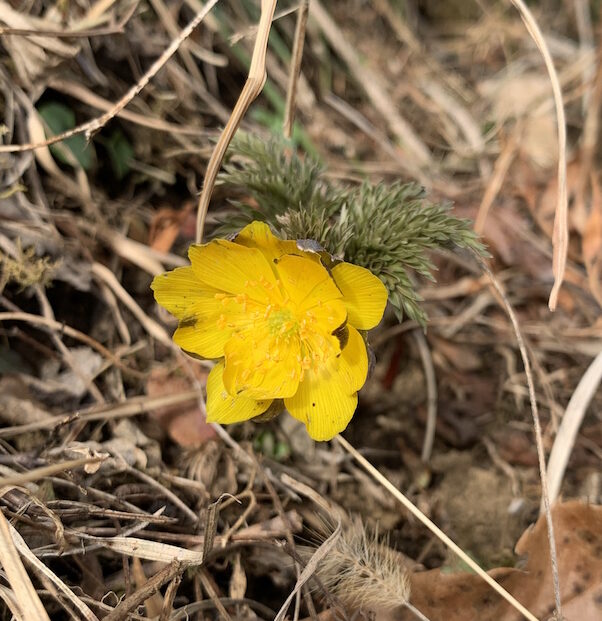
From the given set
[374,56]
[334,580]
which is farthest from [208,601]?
[374,56]

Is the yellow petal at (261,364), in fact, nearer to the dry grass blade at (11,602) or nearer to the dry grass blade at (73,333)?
the dry grass blade at (73,333)

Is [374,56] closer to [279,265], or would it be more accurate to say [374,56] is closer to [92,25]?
[92,25]

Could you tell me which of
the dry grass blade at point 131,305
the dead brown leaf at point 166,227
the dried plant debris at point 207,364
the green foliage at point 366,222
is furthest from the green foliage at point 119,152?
the green foliage at point 366,222

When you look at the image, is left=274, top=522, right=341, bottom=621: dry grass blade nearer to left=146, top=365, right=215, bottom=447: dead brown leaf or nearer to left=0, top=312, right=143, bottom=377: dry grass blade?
left=146, top=365, right=215, bottom=447: dead brown leaf

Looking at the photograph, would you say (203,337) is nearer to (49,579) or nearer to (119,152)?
(49,579)

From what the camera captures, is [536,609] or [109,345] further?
[109,345]

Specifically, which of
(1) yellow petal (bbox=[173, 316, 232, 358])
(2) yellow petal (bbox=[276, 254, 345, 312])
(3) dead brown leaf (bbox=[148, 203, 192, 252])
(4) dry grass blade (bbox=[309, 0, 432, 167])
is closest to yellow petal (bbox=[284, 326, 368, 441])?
(2) yellow petal (bbox=[276, 254, 345, 312])
